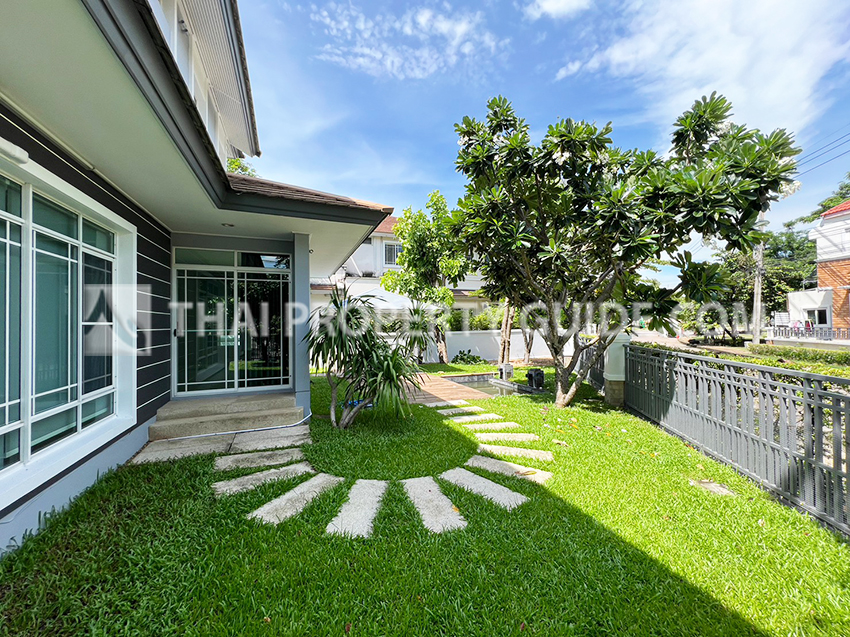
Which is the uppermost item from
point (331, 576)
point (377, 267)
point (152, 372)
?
point (377, 267)

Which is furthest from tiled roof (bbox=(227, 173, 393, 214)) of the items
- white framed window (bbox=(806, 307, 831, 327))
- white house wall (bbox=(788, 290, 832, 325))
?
white framed window (bbox=(806, 307, 831, 327))

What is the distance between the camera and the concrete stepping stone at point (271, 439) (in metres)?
4.65

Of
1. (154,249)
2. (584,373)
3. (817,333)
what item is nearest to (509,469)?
(584,373)

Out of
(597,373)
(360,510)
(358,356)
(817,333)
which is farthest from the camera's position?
(817,333)

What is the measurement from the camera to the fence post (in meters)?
7.11

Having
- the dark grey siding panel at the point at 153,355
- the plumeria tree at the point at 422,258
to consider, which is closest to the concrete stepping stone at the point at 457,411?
the dark grey siding panel at the point at 153,355

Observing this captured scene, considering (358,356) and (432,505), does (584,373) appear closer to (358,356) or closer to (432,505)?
(358,356)

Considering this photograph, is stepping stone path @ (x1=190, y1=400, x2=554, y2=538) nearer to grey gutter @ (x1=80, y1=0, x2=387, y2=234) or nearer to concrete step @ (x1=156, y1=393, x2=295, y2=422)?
concrete step @ (x1=156, y1=393, x2=295, y2=422)

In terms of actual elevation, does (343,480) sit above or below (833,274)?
below

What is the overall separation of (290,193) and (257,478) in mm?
3701

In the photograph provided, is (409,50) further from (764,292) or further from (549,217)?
(764,292)

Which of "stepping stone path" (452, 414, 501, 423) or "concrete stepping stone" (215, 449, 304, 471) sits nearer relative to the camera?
"concrete stepping stone" (215, 449, 304, 471)

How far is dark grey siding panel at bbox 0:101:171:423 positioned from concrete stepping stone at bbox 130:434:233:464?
1.38 ft

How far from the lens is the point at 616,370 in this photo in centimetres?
719
